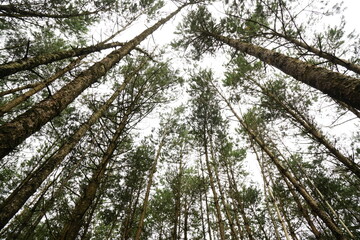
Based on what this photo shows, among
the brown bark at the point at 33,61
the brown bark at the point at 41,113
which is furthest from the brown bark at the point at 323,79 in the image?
the brown bark at the point at 33,61

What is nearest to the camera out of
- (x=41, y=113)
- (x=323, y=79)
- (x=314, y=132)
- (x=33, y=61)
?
(x=41, y=113)

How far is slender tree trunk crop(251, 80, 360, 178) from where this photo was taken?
5.95m

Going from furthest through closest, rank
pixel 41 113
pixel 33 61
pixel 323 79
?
pixel 33 61, pixel 323 79, pixel 41 113

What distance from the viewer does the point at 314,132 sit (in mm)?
7105

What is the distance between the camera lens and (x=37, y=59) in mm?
2703

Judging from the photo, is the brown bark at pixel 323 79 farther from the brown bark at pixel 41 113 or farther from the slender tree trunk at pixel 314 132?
the slender tree trunk at pixel 314 132

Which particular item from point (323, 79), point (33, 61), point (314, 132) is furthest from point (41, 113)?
point (314, 132)

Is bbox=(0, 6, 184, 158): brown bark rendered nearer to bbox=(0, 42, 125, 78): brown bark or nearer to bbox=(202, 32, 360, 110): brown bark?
bbox=(0, 42, 125, 78): brown bark

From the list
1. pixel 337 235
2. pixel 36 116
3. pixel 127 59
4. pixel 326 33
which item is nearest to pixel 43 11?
pixel 127 59

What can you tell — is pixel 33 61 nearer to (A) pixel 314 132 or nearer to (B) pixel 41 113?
(B) pixel 41 113

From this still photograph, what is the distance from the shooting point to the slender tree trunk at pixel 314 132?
19.5 feet

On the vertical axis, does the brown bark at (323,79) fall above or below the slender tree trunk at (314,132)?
below

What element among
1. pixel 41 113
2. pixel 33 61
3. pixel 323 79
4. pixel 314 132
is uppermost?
pixel 314 132

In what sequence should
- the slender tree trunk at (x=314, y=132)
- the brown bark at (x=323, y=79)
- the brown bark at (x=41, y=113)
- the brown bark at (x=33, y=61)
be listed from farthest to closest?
the slender tree trunk at (x=314, y=132)
the brown bark at (x=33, y=61)
the brown bark at (x=323, y=79)
the brown bark at (x=41, y=113)
